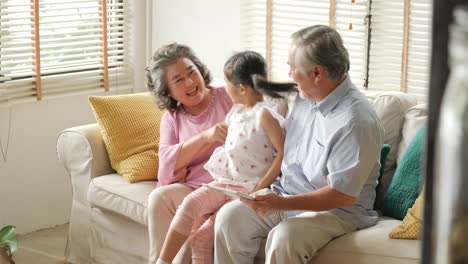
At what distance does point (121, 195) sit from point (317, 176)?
3.16 feet

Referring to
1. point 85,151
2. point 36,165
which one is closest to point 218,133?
point 85,151

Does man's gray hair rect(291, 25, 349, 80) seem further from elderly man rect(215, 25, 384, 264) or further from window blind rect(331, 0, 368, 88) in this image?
window blind rect(331, 0, 368, 88)

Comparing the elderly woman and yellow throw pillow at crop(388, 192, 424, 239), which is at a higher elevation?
the elderly woman

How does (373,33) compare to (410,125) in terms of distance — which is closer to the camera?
(410,125)

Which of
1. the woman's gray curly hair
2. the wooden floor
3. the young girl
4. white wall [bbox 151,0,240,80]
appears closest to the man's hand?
the young girl

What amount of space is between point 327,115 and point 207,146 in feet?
2.14

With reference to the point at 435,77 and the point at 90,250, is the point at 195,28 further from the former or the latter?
the point at 435,77

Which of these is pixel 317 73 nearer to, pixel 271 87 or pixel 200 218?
pixel 271 87

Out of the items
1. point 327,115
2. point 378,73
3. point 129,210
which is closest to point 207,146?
point 129,210

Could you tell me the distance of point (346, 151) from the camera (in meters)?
2.40

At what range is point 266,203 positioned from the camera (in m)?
2.42

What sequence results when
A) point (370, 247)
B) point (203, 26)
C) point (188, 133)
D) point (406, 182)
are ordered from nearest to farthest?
1. point (370, 247)
2. point (406, 182)
3. point (188, 133)
4. point (203, 26)

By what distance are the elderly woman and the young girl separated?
14 cm

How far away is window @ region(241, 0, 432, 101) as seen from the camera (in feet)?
11.1
